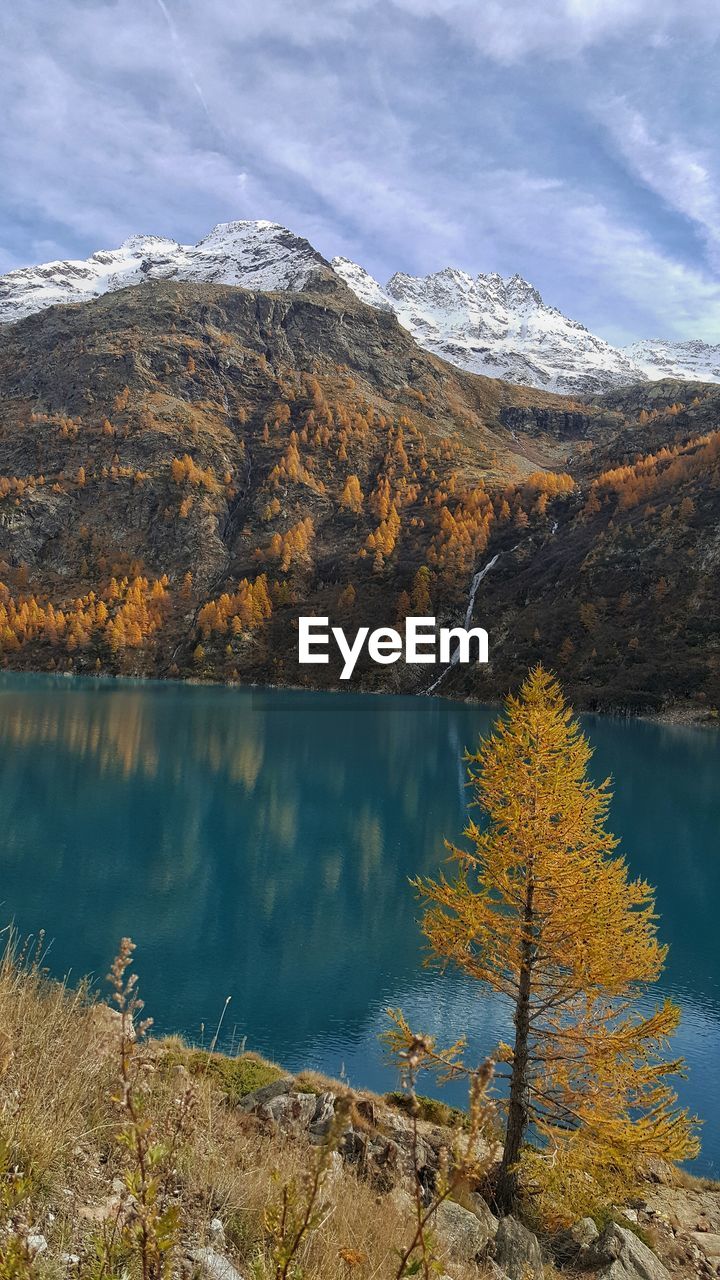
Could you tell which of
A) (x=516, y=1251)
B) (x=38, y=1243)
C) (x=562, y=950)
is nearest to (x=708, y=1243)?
(x=516, y=1251)

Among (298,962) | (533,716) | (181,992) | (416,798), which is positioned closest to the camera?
(533,716)

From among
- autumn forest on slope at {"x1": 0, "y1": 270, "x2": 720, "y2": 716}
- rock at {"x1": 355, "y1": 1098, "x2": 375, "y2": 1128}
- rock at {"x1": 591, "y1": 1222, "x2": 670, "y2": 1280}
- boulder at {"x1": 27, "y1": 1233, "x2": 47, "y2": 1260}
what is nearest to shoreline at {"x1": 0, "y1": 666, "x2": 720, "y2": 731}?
autumn forest on slope at {"x1": 0, "y1": 270, "x2": 720, "y2": 716}

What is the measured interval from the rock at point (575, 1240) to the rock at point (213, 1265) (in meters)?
7.80

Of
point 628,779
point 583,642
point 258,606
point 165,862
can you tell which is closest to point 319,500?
point 258,606

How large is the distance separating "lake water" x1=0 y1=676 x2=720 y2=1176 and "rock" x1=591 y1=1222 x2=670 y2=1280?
6.18m

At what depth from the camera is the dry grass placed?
4.16 m

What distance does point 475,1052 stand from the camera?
738 inches

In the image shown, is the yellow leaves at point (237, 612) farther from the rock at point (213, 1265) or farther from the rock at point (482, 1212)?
the rock at point (213, 1265)

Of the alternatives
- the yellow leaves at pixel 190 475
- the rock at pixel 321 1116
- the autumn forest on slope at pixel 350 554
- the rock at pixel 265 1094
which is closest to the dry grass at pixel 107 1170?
the rock at pixel 321 1116

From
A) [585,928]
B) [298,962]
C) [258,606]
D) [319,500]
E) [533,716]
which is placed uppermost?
[319,500]

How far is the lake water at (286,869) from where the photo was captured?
20.9 meters

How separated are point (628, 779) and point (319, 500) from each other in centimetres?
14130

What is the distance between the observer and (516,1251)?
8328 mm

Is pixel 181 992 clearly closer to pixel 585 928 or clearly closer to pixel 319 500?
pixel 585 928
